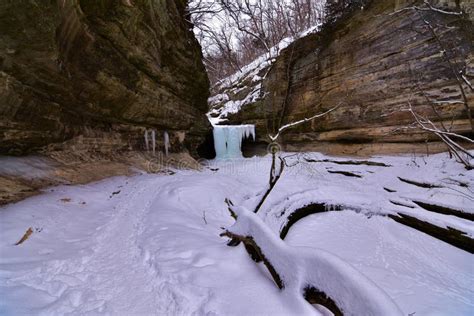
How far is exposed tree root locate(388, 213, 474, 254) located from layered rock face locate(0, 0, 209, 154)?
28.6 ft

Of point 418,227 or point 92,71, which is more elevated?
point 92,71

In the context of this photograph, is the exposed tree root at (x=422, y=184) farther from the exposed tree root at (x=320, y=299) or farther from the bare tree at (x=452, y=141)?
the exposed tree root at (x=320, y=299)

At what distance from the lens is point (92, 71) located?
6594 millimetres

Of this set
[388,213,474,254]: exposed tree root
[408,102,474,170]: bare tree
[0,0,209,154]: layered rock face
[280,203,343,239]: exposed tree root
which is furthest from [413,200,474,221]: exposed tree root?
[0,0,209,154]: layered rock face

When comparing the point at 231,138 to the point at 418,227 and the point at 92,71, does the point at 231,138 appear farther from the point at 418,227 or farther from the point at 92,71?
the point at 418,227

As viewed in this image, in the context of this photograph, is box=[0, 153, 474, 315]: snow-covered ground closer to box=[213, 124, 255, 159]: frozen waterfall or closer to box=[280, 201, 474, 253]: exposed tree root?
box=[280, 201, 474, 253]: exposed tree root

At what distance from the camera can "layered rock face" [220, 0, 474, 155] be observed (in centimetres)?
786

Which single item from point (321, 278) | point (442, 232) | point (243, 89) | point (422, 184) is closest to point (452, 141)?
point (422, 184)

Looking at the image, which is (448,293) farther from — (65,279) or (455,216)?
(65,279)

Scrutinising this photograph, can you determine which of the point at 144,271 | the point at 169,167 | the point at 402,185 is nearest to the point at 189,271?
the point at 144,271

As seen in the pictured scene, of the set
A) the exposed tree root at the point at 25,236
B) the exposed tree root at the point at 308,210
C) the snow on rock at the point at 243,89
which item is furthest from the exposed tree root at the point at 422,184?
the snow on rock at the point at 243,89

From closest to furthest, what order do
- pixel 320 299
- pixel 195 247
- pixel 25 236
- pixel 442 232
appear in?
1. pixel 320 299
2. pixel 195 247
3. pixel 25 236
4. pixel 442 232

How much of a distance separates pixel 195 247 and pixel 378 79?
10.5 metres

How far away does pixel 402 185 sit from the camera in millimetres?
7328
